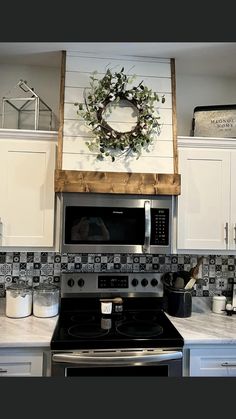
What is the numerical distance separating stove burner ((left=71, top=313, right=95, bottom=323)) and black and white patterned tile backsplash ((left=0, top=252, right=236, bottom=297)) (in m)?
0.33

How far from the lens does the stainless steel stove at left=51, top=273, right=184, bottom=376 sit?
5.43 feet

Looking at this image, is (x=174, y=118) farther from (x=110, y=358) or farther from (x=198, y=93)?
(x=110, y=358)

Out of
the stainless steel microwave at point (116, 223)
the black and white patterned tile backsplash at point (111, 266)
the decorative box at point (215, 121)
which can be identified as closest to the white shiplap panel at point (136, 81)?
the decorative box at point (215, 121)

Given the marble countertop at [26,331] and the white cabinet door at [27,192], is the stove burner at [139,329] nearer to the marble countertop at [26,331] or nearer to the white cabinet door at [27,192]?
the marble countertop at [26,331]

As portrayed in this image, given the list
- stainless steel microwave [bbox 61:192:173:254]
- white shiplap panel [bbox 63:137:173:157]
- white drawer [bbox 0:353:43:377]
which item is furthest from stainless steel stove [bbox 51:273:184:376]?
white shiplap panel [bbox 63:137:173:157]

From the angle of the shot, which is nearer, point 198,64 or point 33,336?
point 33,336

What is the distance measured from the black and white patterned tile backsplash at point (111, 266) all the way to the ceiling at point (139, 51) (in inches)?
58.6

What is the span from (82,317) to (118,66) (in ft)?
5.95

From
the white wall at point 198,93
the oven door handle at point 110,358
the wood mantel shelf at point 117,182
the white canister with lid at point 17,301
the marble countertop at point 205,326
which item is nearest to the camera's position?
the oven door handle at point 110,358

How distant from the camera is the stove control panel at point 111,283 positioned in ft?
7.16
